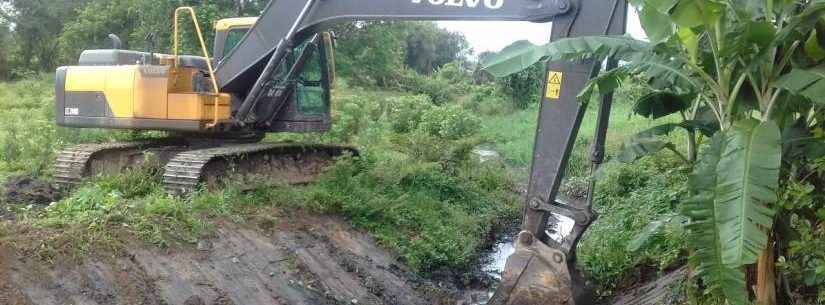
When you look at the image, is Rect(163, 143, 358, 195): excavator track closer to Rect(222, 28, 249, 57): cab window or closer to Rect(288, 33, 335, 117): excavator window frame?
Rect(288, 33, 335, 117): excavator window frame

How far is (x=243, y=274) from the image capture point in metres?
7.15

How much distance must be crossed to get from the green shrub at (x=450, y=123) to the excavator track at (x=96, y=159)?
6152 millimetres

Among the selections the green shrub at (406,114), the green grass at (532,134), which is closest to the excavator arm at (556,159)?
the green grass at (532,134)

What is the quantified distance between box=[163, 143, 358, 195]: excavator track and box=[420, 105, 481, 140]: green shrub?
426 cm

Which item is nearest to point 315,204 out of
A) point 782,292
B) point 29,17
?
point 782,292

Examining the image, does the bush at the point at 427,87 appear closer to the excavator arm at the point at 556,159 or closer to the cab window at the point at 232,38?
the cab window at the point at 232,38

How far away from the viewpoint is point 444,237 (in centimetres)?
938

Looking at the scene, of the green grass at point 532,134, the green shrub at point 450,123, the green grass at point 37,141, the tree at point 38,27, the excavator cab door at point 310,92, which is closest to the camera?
the excavator cab door at point 310,92

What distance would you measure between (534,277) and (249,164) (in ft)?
15.4

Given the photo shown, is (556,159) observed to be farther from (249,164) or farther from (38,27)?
(38,27)

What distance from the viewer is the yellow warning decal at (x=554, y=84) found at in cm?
627

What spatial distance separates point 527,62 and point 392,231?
161 inches

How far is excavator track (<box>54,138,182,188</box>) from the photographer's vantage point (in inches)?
388

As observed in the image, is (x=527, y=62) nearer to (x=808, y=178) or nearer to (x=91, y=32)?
(x=808, y=178)
